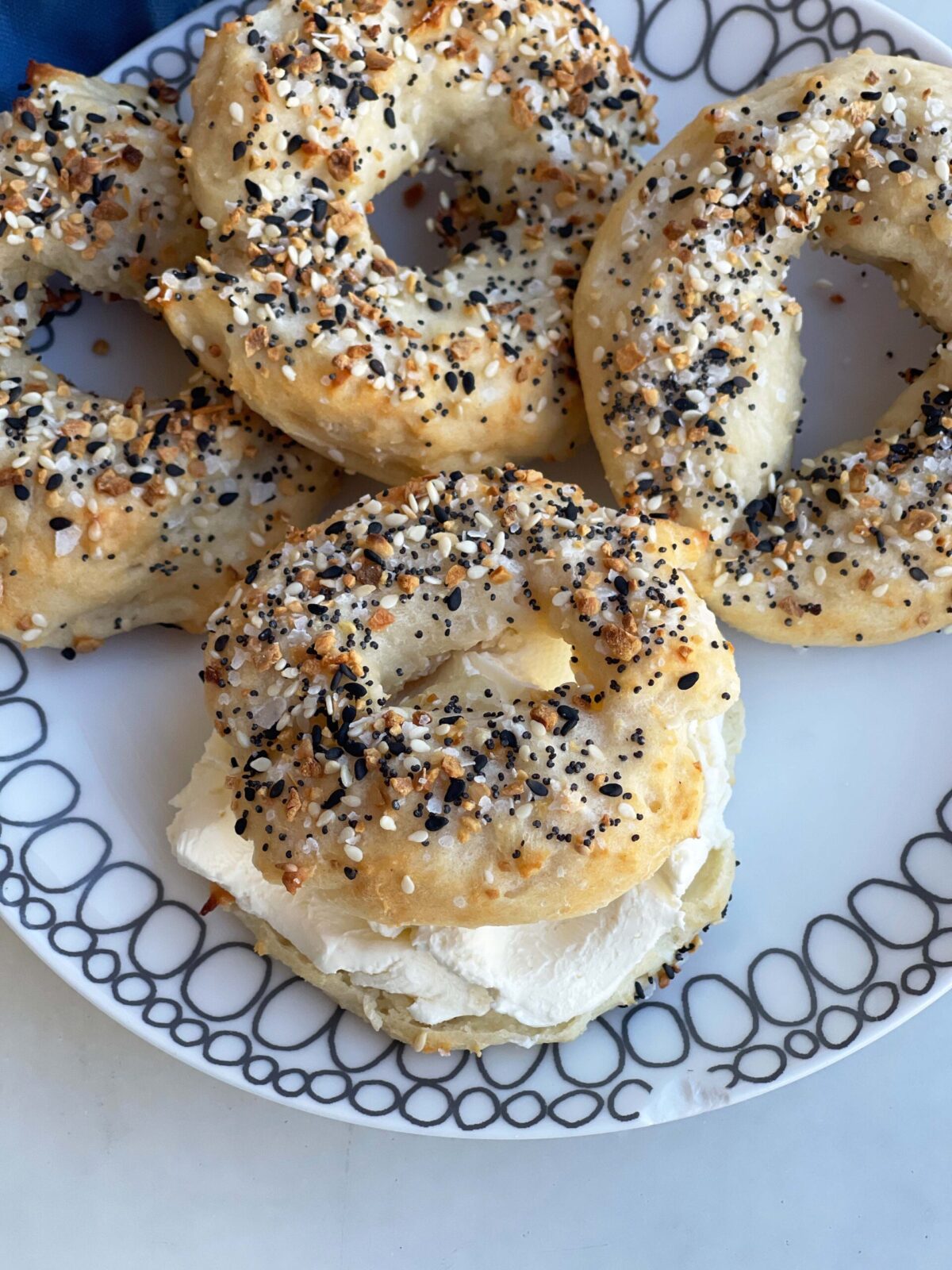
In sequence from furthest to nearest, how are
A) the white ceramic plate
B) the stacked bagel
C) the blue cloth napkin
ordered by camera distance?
the blue cloth napkin → the white ceramic plate → the stacked bagel

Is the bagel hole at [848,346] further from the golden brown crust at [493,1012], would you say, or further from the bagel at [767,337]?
the golden brown crust at [493,1012]

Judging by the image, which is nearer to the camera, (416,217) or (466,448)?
(466,448)

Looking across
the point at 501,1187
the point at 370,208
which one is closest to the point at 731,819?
the point at 501,1187

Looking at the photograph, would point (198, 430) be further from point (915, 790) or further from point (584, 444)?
point (915, 790)

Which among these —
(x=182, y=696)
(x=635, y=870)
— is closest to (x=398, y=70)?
(x=182, y=696)

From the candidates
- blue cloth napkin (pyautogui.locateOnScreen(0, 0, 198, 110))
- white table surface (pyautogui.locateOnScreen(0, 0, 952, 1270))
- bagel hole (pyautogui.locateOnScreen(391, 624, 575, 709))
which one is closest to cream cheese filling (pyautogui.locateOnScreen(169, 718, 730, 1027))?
bagel hole (pyautogui.locateOnScreen(391, 624, 575, 709))

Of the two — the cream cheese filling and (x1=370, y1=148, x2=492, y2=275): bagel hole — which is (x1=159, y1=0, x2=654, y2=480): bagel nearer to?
(x1=370, y1=148, x2=492, y2=275): bagel hole

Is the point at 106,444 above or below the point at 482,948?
above

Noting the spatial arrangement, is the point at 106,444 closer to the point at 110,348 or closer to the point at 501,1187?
the point at 110,348
